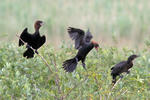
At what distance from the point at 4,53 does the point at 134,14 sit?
6784mm

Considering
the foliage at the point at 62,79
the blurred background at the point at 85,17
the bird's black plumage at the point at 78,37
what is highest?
the bird's black plumage at the point at 78,37

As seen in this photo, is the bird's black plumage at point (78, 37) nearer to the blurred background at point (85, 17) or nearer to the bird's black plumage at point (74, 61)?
the bird's black plumage at point (74, 61)

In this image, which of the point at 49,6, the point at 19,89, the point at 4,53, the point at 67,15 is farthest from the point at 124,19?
the point at 19,89

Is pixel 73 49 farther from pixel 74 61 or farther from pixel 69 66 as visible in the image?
pixel 69 66

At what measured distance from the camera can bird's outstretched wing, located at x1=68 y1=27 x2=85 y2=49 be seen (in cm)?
641

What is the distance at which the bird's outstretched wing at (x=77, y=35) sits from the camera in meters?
6.41

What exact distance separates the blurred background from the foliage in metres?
3.66

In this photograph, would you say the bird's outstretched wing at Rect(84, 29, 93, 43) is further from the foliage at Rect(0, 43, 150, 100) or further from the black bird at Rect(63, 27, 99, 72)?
the foliage at Rect(0, 43, 150, 100)

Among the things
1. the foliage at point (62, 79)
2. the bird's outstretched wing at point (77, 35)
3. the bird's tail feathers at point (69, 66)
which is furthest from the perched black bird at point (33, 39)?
the bird's tail feathers at point (69, 66)

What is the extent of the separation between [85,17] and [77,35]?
262 inches

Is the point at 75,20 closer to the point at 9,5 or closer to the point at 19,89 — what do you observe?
the point at 9,5

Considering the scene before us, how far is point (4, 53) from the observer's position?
714cm

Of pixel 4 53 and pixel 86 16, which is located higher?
pixel 4 53

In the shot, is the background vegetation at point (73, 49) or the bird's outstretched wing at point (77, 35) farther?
the bird's outstretched wing at point (77, 35)
